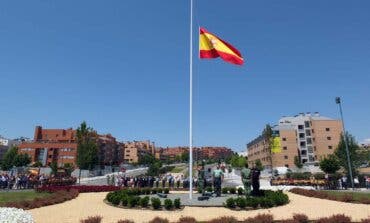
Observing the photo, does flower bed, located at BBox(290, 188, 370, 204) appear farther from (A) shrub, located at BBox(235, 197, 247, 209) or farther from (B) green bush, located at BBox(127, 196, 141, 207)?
(B) green bush, located at BBox(127, 196, 141, 207)

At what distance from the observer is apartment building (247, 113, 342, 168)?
346 ft

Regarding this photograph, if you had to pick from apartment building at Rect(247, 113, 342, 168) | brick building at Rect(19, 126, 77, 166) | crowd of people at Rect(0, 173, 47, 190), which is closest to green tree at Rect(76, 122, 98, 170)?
crowd of people at Rect(0, 173, 47, 190)

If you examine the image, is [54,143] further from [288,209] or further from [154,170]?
[288,209]

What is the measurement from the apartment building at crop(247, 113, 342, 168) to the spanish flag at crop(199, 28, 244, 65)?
86.4 m

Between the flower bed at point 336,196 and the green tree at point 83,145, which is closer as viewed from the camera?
the flower bed at point 336,196

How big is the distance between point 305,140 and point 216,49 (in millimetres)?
97130

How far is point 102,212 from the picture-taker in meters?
15.8

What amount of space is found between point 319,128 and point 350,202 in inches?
3664

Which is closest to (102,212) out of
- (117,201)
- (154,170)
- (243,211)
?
(117,201)

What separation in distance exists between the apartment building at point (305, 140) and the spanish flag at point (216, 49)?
3402 inches

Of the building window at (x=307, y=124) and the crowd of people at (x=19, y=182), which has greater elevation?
the building window at (x=307, y=124)

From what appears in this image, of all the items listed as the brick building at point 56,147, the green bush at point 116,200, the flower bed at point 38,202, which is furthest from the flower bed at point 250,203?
the brick building at point 56,147

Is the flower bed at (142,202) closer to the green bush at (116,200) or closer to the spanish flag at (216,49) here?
the green bush at (116,200)

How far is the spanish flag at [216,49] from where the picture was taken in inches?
799
